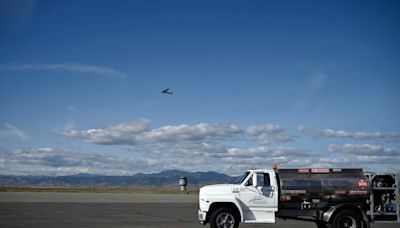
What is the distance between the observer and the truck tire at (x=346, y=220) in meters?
17.7

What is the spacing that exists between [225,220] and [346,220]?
4.05m

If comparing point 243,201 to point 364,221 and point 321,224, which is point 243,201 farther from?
point 364,221

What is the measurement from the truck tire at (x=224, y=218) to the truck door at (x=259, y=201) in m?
0.40

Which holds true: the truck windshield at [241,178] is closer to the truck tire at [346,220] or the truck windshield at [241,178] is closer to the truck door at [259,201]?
the truck door at [259,201]

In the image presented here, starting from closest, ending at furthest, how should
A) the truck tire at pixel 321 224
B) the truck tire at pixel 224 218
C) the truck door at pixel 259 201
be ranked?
1. the truck tire at pixel 224 218
2. the truck door at pixel 259 201
3. the truck tire at pixel 321 224

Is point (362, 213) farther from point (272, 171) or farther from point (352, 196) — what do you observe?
point (272, 171)

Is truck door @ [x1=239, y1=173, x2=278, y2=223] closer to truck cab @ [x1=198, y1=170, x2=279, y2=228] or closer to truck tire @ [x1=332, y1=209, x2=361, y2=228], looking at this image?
truck cab @ [x1=198, y1=170, x2=279, y2=228]

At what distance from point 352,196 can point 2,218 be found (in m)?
13.8

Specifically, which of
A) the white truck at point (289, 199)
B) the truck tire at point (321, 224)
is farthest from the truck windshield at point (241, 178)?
the truck tire at point (321, 224)

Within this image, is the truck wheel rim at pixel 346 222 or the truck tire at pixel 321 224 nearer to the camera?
the truck wheel rim at pixel 346 222

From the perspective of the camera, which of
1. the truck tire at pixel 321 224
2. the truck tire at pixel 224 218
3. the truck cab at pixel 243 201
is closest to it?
the truck tire at pixel 224 218

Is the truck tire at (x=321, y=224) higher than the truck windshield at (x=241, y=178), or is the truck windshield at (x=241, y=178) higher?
the truck windshield at (x=241, y=178)

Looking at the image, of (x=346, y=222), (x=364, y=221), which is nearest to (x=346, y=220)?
(x=346, y=222)

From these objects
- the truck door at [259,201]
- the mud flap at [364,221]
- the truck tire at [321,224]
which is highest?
the truck door at [259,201]
